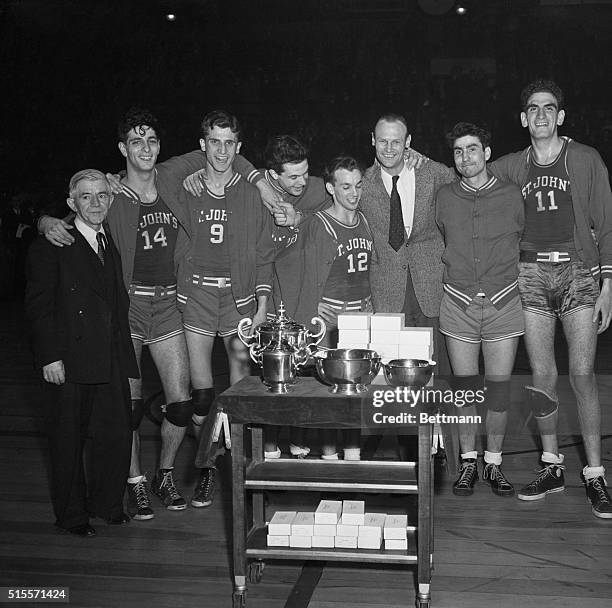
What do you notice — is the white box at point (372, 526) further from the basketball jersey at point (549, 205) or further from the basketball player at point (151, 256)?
the basketball jersey at point (549, 205)

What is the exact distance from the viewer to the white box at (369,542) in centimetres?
290

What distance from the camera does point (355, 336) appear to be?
311 cm

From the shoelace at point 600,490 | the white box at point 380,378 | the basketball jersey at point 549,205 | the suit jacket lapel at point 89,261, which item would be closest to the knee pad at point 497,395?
the shoelace at point 600,490

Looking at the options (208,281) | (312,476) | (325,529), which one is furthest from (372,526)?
(208,281)

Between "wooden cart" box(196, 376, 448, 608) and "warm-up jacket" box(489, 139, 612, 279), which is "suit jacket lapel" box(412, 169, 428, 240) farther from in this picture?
"wooden cart" box(196, 376, 448, 608)

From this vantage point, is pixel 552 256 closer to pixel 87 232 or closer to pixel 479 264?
pixel 479 264

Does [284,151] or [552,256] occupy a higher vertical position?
[284,151]

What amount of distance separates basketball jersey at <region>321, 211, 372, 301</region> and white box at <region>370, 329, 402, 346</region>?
81 centimetres

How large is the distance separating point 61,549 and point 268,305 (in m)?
1.39

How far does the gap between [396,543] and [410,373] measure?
566mm

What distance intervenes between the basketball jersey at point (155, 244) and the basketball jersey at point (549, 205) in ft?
5.07

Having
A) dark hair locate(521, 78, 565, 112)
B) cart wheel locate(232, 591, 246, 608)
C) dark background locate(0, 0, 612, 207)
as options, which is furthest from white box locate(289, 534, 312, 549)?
dark background locate(0, 0, 612, 207)

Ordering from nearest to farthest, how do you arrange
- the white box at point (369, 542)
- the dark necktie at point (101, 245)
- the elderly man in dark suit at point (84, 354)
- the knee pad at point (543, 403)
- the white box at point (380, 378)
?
1. the white box at point (369, 542)
2. the white box at point (380, 378)
3. the elderly man in dark suit at point (84, 354)
4. the dark necktie at point (101, 245)
5. the knee pad at point (543, 403)

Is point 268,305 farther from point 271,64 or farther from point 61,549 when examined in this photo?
point 271,64
